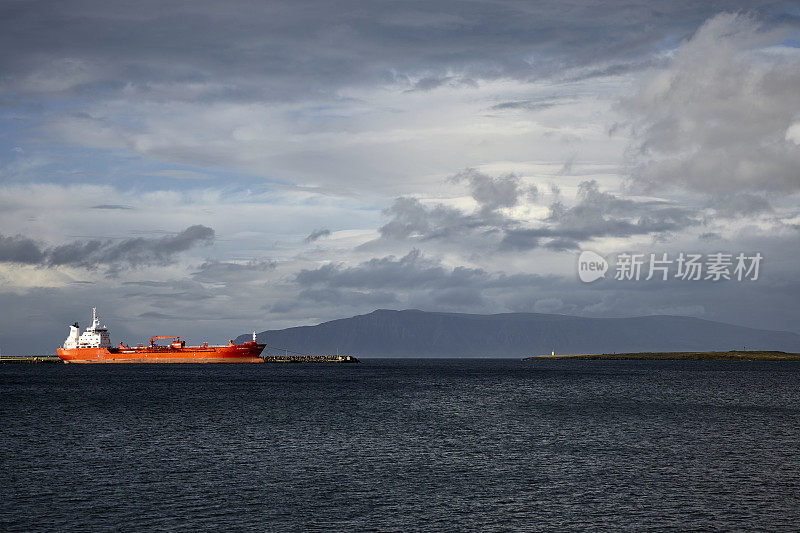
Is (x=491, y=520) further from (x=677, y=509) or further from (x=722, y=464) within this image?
(x=722, y=464)

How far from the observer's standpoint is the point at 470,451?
57.2 metres

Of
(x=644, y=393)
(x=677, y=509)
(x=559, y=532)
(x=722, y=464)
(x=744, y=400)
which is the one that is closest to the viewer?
(x=559, y=532)

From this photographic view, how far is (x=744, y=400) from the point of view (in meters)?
111

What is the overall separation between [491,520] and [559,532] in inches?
145

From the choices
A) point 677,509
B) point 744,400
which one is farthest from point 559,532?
point 744,400

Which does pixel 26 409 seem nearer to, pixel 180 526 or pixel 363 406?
pixel 363 406

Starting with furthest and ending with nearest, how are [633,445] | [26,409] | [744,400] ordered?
1. [744,400]
2. [26,409]
3. [633,445]

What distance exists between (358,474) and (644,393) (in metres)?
91.3

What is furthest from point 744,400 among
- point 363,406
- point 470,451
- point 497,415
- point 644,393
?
point 470,451

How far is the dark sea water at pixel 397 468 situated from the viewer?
121 feet

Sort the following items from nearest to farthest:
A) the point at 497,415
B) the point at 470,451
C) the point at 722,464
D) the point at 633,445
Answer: the point at 722,464, the point at 470,451, the point at 633,445, the point at 497,415

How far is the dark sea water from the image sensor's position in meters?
36.9

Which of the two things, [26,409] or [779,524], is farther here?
[26,409]

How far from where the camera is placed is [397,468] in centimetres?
4988
